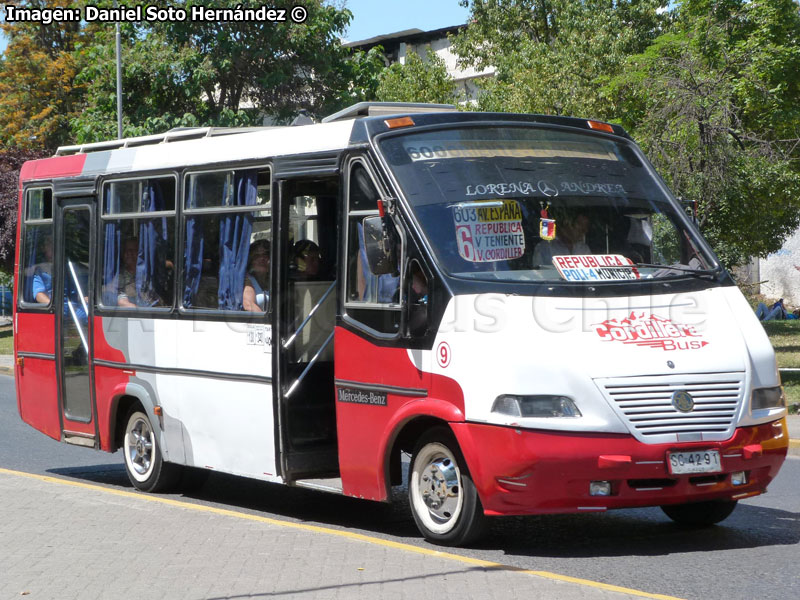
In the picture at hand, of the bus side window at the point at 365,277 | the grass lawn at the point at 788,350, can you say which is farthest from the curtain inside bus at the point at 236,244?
the grass lawn at the point at 788,350

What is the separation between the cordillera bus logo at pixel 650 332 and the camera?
7.30 meters

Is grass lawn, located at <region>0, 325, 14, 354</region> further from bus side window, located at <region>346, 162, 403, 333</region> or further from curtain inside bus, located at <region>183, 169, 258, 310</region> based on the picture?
bus side window, located at <region>346, 162, 403, 333</region>

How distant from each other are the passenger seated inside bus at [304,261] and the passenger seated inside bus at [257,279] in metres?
0.20

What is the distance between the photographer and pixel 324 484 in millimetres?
8766

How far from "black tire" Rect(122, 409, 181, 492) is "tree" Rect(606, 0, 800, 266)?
10.7 m

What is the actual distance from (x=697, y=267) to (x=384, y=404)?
221 cm

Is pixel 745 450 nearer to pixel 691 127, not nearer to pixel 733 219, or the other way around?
pixel 691 127

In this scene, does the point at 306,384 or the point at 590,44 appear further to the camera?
the point at 590,44

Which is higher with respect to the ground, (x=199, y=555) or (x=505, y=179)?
(x=505, y=179)

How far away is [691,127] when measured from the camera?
62.1ft

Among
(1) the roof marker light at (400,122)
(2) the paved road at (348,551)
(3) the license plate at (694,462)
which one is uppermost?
(1) the roof marker light at (400,122)

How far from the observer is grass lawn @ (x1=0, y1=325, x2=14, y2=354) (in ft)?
110

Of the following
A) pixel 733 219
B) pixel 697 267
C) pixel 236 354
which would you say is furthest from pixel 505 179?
pixel 733 219

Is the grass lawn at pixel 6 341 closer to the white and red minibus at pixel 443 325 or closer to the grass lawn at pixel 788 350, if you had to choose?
the grass lawn at pixel 788 350
